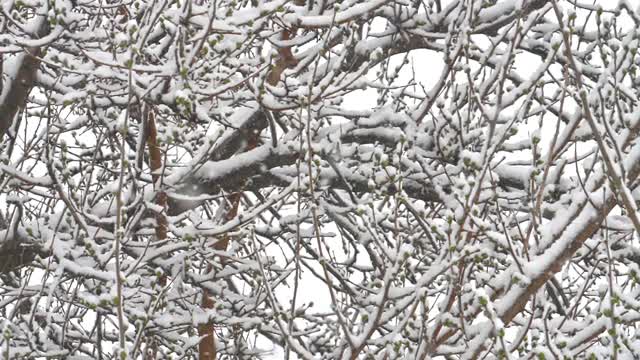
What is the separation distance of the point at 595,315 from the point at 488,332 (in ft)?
3.08

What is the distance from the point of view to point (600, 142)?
92.4 inches

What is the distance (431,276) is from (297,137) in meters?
2.39

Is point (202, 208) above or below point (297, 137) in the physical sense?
above

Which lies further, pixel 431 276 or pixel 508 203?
pixel 508 203

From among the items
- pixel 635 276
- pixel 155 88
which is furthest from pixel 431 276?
pixel 155 88

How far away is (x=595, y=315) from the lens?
345 cm

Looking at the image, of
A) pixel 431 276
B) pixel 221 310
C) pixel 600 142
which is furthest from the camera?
pixel 221 310

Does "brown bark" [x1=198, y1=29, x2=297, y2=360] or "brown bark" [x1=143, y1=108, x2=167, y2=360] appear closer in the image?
"brown bark" [x1=143, y1=108, x2=167, y2=360]

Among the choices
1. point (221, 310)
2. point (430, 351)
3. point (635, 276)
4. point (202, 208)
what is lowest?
point (430, 351)

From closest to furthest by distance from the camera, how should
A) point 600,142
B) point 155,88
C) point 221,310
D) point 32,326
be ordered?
point 600,142
point 155,88
point 32,326
point 221,310

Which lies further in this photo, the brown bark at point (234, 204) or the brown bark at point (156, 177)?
the brown bark at point (234, 204)

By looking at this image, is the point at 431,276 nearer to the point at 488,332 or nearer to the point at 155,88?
the point at 488,332

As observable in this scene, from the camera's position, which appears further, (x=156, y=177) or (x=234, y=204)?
(x=234, y=204)

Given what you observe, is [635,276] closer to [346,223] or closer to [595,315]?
[595,315]
